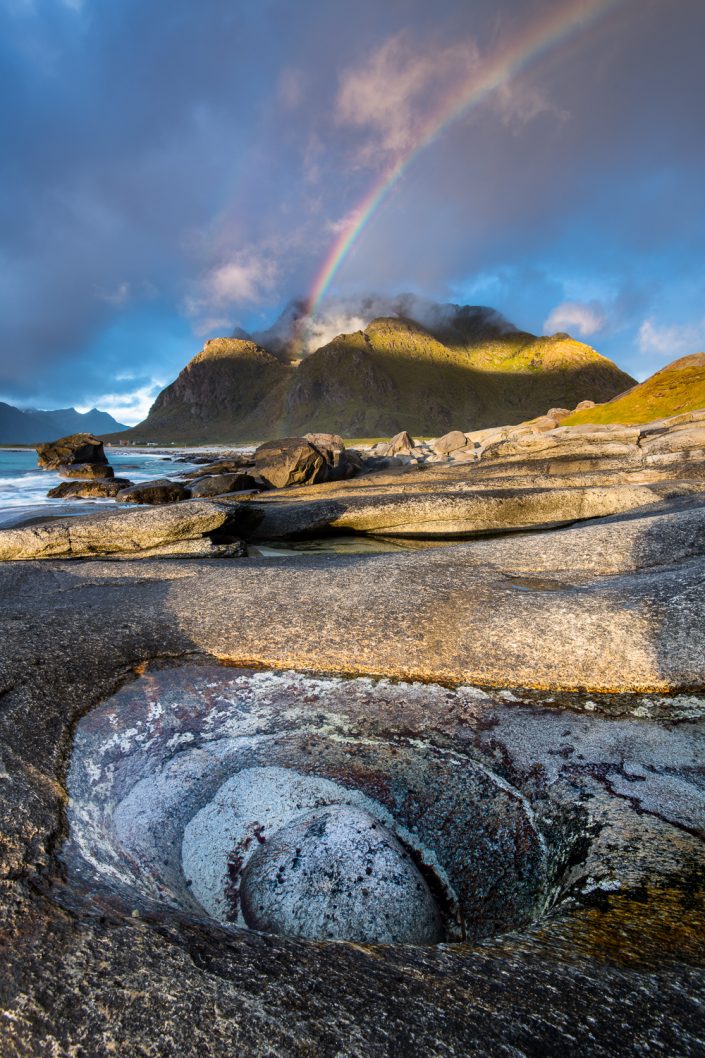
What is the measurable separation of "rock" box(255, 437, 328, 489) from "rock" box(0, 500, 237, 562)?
51.2 feet

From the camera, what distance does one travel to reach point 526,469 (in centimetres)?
1650

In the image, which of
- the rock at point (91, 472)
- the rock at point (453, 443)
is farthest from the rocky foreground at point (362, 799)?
the rock at point (453, 443)

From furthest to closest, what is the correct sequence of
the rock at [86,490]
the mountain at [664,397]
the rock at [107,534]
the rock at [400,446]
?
the rock at [400,446] < the rock at [86,490] < the mountain at [664,397] < the rock at [107,534]

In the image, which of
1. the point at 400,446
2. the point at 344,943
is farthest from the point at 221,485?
the point at 400,446

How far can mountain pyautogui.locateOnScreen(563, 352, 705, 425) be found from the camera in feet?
86.8

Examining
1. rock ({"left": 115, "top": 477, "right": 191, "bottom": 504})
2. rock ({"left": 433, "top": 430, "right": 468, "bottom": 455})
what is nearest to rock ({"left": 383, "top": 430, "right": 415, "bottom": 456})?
rock ({"left": 433, "top": 430, "right": 468, "bottom": 455})

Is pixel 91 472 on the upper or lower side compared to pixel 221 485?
upper

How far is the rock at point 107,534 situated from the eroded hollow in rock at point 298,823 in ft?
17.6

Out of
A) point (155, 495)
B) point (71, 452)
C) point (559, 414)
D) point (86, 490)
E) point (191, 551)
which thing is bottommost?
point (191, 551)

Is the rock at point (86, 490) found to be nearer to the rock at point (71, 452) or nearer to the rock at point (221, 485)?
the rock at point (221, 485)

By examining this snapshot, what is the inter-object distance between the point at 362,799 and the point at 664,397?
3173cm

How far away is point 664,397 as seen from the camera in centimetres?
2828

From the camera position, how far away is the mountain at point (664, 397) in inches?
1042

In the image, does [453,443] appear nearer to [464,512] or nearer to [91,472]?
[91,472]
